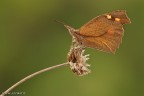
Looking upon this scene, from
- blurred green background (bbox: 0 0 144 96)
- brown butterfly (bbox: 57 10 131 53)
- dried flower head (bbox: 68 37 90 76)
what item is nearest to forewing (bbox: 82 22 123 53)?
brown butterfly (bbox: 57 10 131 53)

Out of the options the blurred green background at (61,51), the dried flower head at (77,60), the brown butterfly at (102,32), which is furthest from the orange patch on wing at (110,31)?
the blurred green background at (61,51)

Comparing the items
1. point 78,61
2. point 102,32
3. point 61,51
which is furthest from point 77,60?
point 61,51

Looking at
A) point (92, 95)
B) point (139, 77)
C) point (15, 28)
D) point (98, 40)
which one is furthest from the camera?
point (15, 28)

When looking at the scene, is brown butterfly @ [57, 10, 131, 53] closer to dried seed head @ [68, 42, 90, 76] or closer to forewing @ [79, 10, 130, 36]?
forewing @ [79, 10, 130, 36]

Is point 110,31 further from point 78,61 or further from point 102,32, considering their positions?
point 78,61

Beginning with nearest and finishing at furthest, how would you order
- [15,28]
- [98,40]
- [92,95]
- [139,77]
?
[98,40] < [92,95] < [139,77] < [15,28]

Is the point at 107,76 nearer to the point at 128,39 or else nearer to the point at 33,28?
the point at 128,39

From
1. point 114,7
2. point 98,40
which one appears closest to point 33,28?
point 114,7
